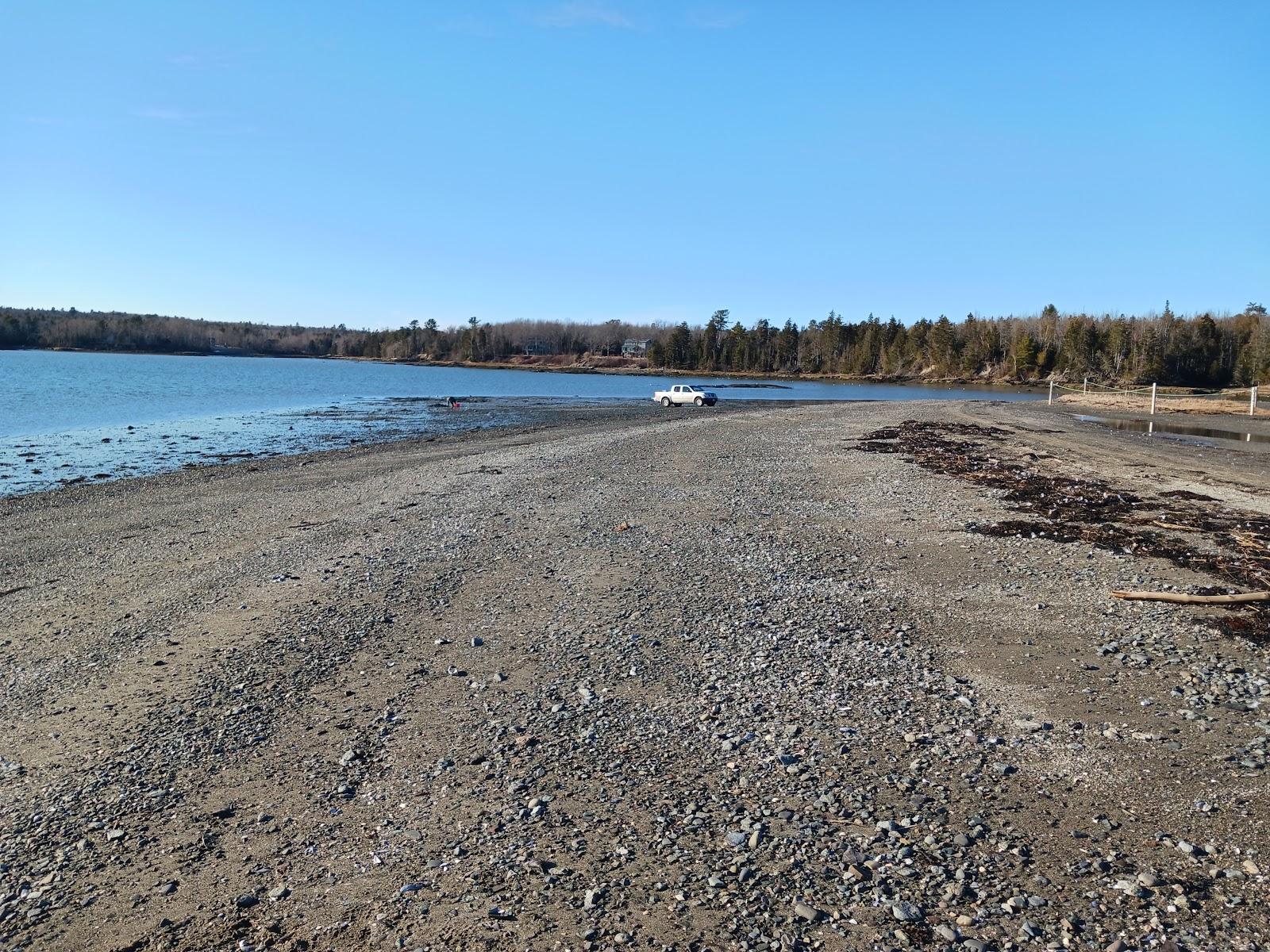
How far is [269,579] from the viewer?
35.0 feet

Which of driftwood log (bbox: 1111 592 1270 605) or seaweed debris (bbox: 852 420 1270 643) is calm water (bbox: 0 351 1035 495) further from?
driftwood log (bbox: 1111 592 1270 605)

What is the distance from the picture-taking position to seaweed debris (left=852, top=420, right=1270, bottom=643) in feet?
32.7

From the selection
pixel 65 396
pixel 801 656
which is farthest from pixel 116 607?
pixel 65 396

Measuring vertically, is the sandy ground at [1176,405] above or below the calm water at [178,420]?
above

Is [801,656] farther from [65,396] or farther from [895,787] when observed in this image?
[65,396]

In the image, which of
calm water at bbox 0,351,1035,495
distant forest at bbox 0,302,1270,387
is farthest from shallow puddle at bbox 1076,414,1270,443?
distant forest at bbox 0,302,1270,387

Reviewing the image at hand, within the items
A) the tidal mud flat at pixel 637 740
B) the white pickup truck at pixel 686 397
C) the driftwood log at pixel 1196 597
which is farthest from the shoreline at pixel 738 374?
the tidal mud flat at pixel 637 740

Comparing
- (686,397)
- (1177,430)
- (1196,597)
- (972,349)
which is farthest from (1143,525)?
(972,349)

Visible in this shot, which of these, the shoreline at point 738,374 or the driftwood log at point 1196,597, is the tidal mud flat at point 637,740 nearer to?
the driftwood log at point 1196,597

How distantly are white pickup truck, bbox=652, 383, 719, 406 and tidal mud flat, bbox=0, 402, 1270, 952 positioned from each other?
137 feet

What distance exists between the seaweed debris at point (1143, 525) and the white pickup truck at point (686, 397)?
1320 inches

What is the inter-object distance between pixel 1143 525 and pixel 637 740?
11030 mm

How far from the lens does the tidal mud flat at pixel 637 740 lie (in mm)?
4125

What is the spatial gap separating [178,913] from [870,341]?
150m
